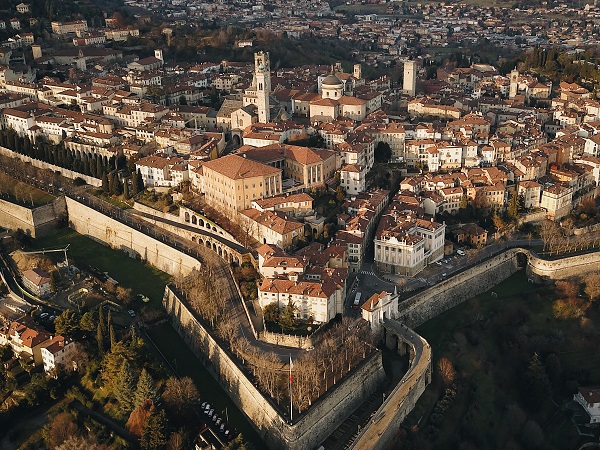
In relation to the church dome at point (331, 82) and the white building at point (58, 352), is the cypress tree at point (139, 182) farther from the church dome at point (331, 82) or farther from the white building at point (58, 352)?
the church dome at point (331, 82)

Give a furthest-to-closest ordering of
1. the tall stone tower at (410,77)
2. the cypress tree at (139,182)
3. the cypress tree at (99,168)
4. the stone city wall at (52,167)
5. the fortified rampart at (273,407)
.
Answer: the tall stone tower at (410,77) < the stone city wall at (52,167) < the cypress tree at (99,168) < the cypress tree at (139,182) < the fortified rampart at (273,407)

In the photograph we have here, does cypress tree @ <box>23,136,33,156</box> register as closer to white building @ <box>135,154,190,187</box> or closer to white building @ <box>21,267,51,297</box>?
white building @ <box>135,154,190,187</box>

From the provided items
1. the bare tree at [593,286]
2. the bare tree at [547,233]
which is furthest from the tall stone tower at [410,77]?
the bare tree at [593,286]

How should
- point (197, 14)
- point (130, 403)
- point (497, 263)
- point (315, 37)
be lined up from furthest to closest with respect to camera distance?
point (197, 14) < point (315, 37) < point (497, 263) < point (130, 403)

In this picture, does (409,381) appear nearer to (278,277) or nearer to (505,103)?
(278,277)

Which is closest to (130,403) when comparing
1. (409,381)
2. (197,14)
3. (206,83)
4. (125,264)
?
(409,381)

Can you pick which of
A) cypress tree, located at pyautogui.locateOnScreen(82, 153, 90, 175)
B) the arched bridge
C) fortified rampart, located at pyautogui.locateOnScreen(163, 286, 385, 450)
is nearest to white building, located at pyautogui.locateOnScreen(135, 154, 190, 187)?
the arched bridge

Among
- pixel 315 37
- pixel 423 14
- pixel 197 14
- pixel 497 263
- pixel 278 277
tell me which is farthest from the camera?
pixel 423 14
